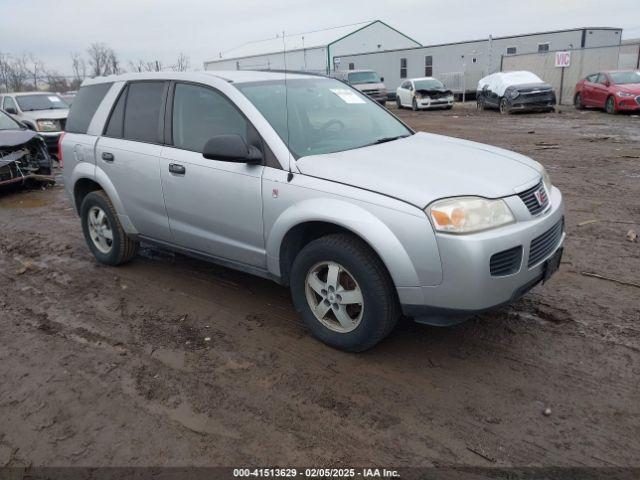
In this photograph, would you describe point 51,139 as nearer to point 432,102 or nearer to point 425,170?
point 425,170

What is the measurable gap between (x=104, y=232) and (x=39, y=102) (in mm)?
12551

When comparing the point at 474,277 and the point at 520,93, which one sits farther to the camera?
the point at 520,93

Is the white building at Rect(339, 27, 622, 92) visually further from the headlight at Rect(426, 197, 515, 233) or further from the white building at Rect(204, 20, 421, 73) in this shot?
the headlight at Rect(426, 197, 515, 233)

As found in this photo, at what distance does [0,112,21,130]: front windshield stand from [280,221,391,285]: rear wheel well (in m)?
8.59

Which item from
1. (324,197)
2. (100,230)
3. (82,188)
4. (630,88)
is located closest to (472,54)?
(630,88)

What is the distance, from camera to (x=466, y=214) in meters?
3.02

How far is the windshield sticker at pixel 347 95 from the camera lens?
4.53 metres

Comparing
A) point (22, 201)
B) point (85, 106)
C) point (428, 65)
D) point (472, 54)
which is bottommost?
point (22, 201)

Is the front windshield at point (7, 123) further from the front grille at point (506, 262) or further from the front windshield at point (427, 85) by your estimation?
the front windshield at point (427, 85)

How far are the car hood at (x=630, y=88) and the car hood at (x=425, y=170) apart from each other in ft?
54.4

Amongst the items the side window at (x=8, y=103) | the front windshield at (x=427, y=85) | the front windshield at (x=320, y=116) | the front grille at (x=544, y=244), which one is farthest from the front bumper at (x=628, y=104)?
the side window at (x=8, y=103)

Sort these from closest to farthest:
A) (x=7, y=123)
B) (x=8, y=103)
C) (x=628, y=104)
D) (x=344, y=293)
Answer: (x=344, y=293) < (x=7, y=123) < (x=8, y=103) < (x=628, y=104)

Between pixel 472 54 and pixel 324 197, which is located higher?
pixel 472 54

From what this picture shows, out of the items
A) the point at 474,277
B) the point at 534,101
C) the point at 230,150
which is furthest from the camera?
the point at 534,101
